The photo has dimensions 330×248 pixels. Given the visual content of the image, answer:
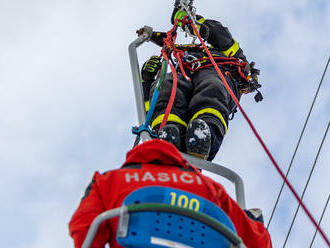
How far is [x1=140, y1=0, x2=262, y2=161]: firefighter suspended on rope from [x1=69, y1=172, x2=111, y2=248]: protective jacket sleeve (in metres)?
1.41

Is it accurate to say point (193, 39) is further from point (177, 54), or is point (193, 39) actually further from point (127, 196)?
point (127, 196)

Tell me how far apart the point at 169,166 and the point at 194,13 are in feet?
8.79

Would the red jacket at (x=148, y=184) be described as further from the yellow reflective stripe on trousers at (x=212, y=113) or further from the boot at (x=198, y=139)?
the yellow reflective stripe on trousers at (x=212, y=113)

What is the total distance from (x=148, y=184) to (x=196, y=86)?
2.34 meters

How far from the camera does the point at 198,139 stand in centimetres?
393

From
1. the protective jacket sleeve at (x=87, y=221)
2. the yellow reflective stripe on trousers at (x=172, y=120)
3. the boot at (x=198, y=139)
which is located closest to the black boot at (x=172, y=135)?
the boot at (x=198, y=139)

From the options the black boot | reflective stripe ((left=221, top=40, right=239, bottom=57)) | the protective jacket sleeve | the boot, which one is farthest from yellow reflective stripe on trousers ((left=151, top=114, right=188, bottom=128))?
the protective jacket sleeve

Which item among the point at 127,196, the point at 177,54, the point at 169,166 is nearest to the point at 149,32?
the point at 177,54

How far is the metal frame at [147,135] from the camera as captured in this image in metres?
3.31

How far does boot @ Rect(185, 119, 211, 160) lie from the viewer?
155 inches

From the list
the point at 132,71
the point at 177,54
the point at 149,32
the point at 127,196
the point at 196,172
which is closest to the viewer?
the point at 127,196

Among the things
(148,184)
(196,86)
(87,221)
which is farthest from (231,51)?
(87,221)

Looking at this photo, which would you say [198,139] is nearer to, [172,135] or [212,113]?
[172,135]

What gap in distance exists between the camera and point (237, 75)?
16.8ft
